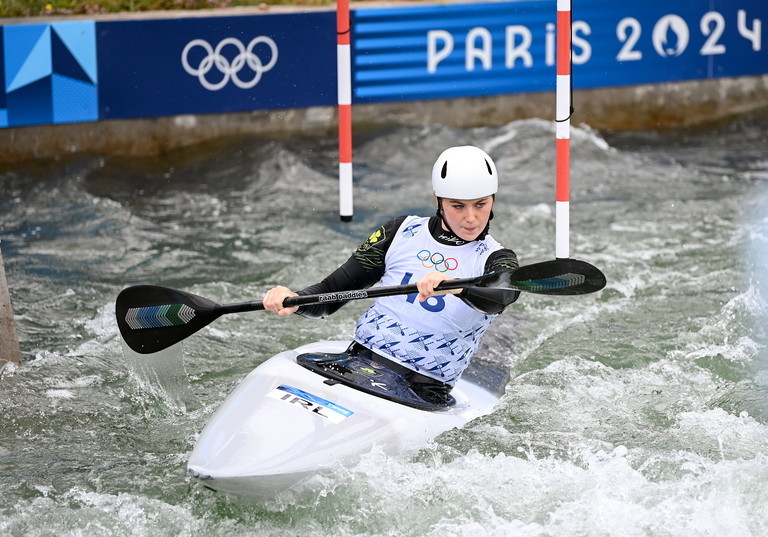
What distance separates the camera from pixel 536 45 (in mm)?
9609

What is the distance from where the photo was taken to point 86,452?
4520 millimetres

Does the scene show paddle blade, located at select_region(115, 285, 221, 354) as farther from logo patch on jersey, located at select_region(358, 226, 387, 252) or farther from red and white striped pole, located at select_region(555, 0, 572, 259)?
red and white striped pole, located at select_region(555, 0, 572, 259)

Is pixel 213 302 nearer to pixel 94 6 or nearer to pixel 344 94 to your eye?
pixel 344 94

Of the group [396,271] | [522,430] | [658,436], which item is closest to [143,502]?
[396,271]

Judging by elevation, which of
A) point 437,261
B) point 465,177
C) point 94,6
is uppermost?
point 94,6

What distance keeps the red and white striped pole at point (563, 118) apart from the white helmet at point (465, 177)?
140 cm

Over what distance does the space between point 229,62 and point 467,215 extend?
527cm

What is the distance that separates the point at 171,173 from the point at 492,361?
476 centimetres

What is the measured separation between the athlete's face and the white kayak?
617 mm

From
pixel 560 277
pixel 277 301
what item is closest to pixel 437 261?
pixel 560 277

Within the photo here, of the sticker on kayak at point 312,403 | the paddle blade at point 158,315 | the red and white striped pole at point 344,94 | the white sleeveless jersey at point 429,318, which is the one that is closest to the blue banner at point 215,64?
the red and white striped pole at point 344,94

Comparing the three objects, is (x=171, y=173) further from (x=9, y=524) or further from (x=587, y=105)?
(x=9, y=524)

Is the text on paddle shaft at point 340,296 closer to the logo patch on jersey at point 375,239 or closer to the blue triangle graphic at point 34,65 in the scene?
the logo patch on jersey at point 375,239

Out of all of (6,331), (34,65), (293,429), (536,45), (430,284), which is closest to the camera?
(293,429)
